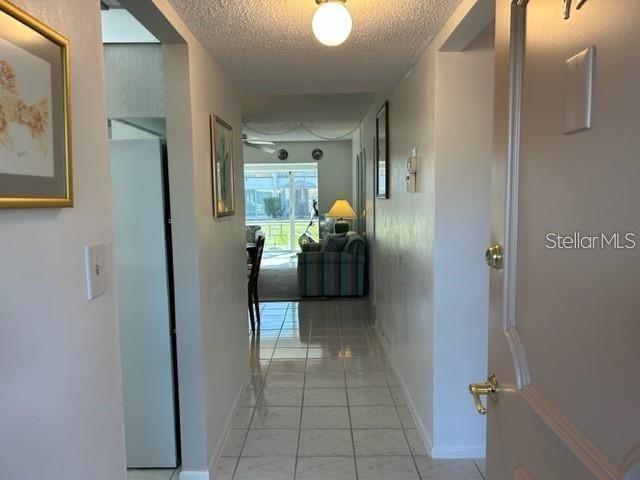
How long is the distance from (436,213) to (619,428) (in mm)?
1628

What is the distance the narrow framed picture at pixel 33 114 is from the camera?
2.35 feet

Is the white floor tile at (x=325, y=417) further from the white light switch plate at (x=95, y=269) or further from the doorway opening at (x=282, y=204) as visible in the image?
the doorway opening at (x=282, y=204)

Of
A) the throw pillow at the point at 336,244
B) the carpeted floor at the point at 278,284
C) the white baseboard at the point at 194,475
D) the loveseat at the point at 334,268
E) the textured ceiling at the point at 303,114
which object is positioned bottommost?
the white baseboard at the point at 194,475

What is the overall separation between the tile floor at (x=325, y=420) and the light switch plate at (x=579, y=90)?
1.97 meters

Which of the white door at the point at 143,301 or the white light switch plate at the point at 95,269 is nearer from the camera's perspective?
the white light switch plate at the point at 95,269

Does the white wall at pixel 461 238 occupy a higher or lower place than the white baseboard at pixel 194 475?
higher

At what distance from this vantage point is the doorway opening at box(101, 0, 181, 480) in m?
2.11

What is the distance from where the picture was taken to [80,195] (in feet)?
3.16

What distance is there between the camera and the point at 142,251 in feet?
7.02

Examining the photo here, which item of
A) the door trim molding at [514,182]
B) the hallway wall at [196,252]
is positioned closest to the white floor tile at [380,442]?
the hallway wall at [196,252]

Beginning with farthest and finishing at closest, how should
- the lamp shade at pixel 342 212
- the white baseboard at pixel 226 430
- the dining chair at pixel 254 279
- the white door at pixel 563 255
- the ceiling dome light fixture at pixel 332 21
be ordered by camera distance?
the lamp shade at pixel 342 212
the dining chair at pixel 254 279
the white baseboard at pixel 226 430
the ceiling dome light fixture at pixel 332 21
the white door at pixel 563 255

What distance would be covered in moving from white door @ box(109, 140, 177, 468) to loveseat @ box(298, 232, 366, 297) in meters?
3.69

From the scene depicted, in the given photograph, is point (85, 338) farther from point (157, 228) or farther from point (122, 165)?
point (122, 165)

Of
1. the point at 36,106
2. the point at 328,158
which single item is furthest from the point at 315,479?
the point at 328,158
